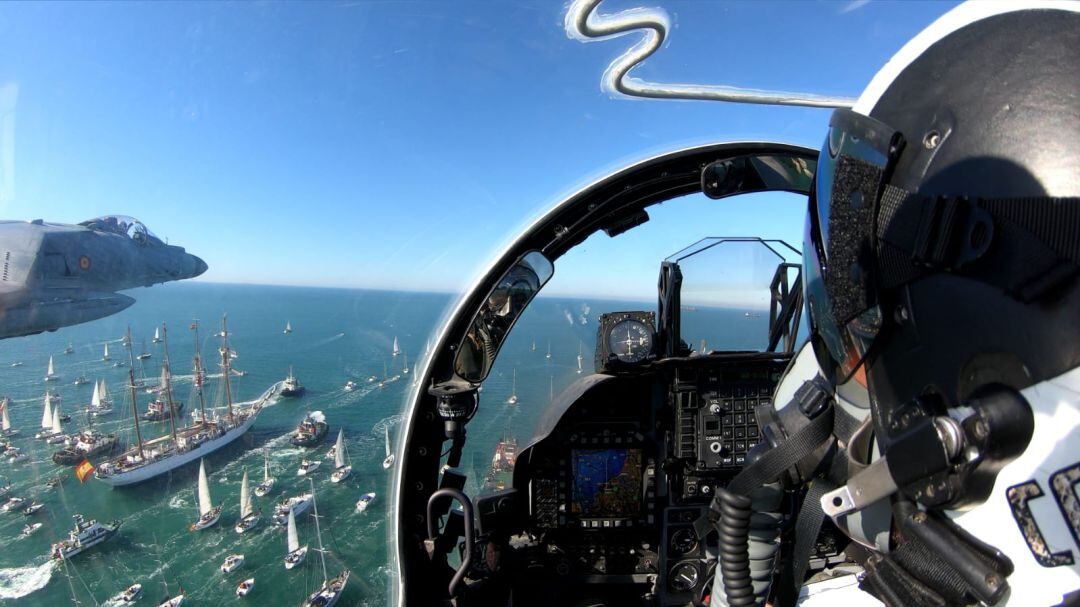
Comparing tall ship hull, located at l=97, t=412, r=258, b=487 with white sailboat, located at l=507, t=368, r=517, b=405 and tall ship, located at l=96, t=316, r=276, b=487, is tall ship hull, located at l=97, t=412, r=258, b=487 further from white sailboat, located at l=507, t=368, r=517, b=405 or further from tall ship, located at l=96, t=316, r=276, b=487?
white sailboat, located at l=507, t=368, r=517, b=405

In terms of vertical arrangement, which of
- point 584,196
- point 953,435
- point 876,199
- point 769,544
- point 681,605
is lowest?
point 681,605

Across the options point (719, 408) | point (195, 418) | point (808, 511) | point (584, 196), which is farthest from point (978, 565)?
point (195, 418)

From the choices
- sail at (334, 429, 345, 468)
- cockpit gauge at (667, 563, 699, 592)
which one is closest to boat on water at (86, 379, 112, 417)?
sail at (334, 429, 345, 468)

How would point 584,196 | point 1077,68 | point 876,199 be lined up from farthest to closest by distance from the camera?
point 584,196
point 876,199
point 1077,68

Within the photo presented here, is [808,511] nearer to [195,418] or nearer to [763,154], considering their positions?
[763,154]

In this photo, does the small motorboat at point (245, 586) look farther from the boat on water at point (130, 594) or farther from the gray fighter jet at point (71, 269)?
the gray fighter jet at point (71, 269)

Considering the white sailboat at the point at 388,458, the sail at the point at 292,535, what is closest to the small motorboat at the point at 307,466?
the sail at the point at 292,535
